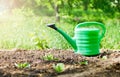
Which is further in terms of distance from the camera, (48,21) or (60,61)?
(48,21)

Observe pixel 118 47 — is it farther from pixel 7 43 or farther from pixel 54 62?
pixel 54 62

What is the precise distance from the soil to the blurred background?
1.10 metres

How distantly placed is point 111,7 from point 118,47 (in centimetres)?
881

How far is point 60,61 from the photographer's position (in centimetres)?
407

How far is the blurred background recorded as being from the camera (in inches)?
256

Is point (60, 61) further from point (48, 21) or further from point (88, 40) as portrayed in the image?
point (48, 21)

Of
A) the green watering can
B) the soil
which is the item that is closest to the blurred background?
the green watering can

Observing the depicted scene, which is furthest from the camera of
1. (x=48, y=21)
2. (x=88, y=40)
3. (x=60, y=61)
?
(x=48, y=21)

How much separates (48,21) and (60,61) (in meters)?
10.5

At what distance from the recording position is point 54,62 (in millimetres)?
3980

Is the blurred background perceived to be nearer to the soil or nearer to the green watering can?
the green watering can

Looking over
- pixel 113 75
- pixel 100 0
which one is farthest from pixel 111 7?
pixel 113 75

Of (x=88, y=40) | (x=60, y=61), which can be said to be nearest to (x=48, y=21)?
Answer: (x=88, y=40)

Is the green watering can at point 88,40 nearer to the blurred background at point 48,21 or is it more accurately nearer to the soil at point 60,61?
the soil at point 60,61
